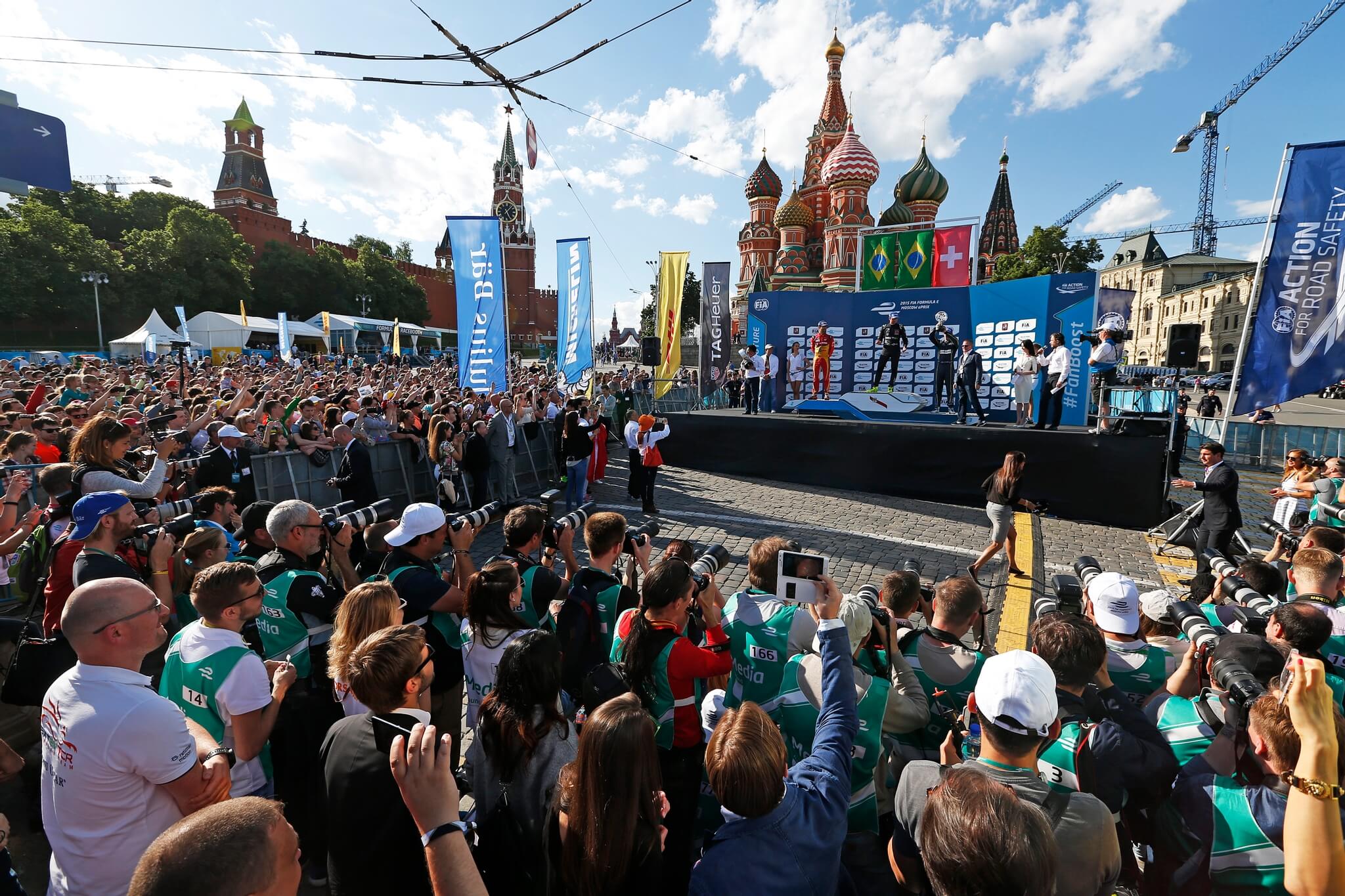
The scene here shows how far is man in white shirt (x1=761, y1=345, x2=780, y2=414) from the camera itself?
1625 cm

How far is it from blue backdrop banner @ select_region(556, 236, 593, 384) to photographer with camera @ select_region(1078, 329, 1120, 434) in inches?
376

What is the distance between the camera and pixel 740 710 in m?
1.80

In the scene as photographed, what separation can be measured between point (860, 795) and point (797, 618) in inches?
30.8

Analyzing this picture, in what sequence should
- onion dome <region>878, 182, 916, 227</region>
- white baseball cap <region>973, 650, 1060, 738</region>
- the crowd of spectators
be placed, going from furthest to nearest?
1. onion dome <region>878, 182, 916, 227</region>
2. white baseball cap <region>973, 650, 1060, 738</region>
3. the crowd of spectators

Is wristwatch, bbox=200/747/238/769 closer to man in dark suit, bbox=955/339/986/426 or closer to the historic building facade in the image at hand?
man in dark suit, bbox=955/339/986/426

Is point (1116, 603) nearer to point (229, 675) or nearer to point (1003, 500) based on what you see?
point (229, 675)

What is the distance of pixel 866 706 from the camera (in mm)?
2461

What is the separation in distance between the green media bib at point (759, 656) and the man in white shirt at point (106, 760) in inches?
79.7

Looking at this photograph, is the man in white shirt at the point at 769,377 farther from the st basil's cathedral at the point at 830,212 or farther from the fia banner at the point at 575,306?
→ the st basil's cathedral at the point at 830,212

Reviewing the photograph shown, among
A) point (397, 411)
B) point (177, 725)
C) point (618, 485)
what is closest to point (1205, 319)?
point (618, 485)

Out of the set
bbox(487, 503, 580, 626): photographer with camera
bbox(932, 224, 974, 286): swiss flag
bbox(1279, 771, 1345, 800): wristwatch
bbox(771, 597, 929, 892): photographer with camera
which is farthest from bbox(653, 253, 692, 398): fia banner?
bbox(1279, 771, 1345, 800): wristwatch

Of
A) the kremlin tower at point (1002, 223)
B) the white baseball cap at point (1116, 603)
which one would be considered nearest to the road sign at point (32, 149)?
the white baseball cap at point (1116, 603)

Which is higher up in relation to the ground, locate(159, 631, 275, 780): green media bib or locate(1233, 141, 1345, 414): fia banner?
locate(1233, 141, 1345, 414): fia banner

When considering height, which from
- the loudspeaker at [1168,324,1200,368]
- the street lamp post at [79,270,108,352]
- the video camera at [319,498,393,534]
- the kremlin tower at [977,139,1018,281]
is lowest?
the video camera at [319,498,393,534]
